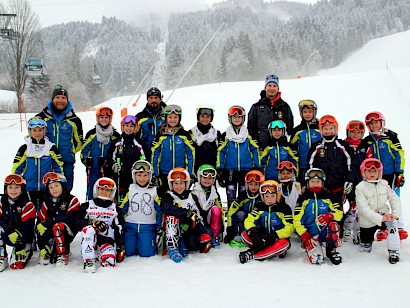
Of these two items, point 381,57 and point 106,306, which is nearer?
point 106,306

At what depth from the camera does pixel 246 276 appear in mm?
4609

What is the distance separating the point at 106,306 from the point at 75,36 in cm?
13688

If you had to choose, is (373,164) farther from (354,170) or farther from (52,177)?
(52,177)

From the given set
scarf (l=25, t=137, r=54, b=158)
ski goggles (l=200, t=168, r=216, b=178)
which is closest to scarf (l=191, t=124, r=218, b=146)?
ski goggles (l=200, t=168, r=216, b=178)

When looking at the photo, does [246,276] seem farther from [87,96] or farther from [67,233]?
[87,96]

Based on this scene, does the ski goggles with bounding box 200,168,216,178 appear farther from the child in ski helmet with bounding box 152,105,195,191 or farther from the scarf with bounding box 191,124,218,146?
the scarf with bounding box 191,124,218,146

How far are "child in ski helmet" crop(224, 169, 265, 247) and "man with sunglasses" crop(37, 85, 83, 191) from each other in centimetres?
274

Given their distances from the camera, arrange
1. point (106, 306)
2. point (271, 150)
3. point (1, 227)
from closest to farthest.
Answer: point (106, 306), point (1, 227), point (271, 150)

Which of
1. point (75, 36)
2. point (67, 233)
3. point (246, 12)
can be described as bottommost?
point (67, 233)

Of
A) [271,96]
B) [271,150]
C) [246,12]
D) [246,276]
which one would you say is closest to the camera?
[246,276]

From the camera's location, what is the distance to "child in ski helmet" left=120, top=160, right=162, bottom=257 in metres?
5.40

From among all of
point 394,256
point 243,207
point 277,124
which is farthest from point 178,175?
point 394,256

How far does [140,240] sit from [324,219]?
8.63 feet

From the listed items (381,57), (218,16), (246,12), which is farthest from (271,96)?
(246,12)
